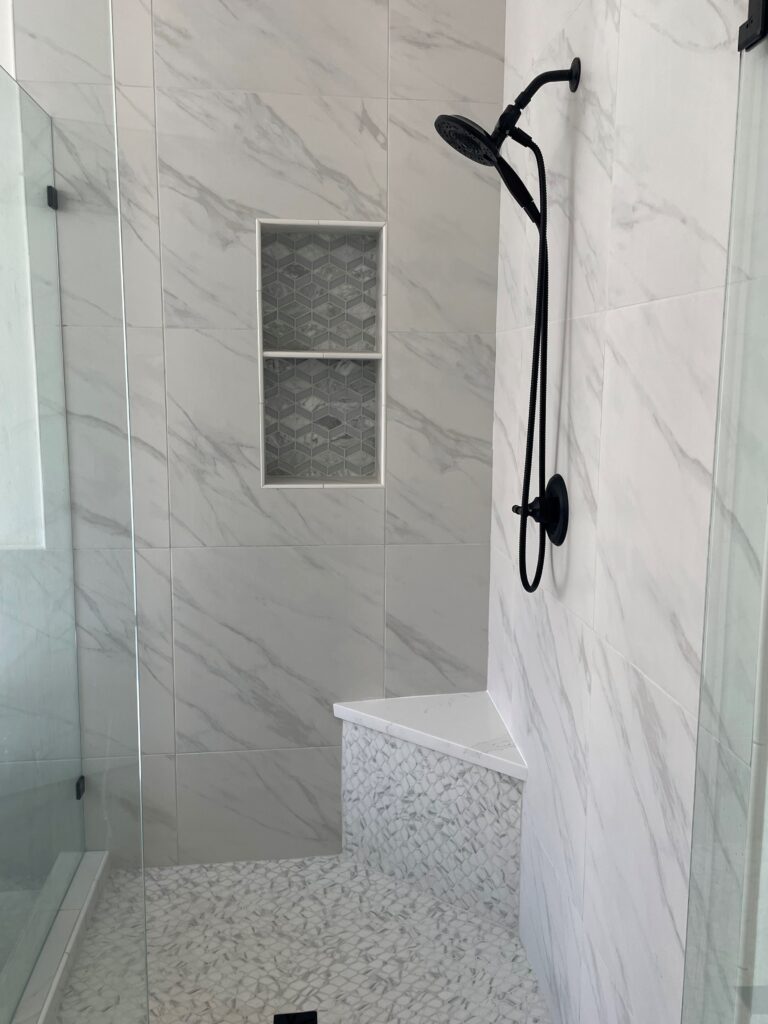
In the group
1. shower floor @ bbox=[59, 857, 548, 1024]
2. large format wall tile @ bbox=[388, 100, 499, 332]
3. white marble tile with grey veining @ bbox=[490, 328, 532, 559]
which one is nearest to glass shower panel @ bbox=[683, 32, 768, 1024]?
shower floor @ bbox=[59, 857, 548, 1024]

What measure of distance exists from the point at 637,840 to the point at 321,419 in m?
1.56

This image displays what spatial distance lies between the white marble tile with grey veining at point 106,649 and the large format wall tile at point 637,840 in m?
0.85

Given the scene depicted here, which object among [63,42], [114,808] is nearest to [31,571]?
[114,808]

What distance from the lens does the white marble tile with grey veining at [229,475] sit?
2355mm

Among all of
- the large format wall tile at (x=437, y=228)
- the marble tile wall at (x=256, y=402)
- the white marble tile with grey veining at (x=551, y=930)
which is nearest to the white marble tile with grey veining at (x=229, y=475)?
the marble tile wall at (x=256, y=402)

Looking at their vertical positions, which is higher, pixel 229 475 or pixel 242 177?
pixel 242 177

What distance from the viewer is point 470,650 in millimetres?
2568

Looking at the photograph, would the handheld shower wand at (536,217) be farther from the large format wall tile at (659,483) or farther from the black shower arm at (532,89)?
the large format wall tile at (659,483)

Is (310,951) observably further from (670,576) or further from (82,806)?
(670,576)

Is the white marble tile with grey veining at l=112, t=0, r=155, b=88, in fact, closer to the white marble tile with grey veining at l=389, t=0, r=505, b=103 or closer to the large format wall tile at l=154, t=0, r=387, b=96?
the large format wall tile at l=154, t=0, r=387, b=96

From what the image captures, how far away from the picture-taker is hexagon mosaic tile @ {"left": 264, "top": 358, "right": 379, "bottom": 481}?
8.35ft

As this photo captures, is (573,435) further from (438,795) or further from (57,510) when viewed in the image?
(438,795)

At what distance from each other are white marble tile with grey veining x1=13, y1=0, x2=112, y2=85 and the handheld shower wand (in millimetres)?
597

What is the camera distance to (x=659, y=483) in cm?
127
